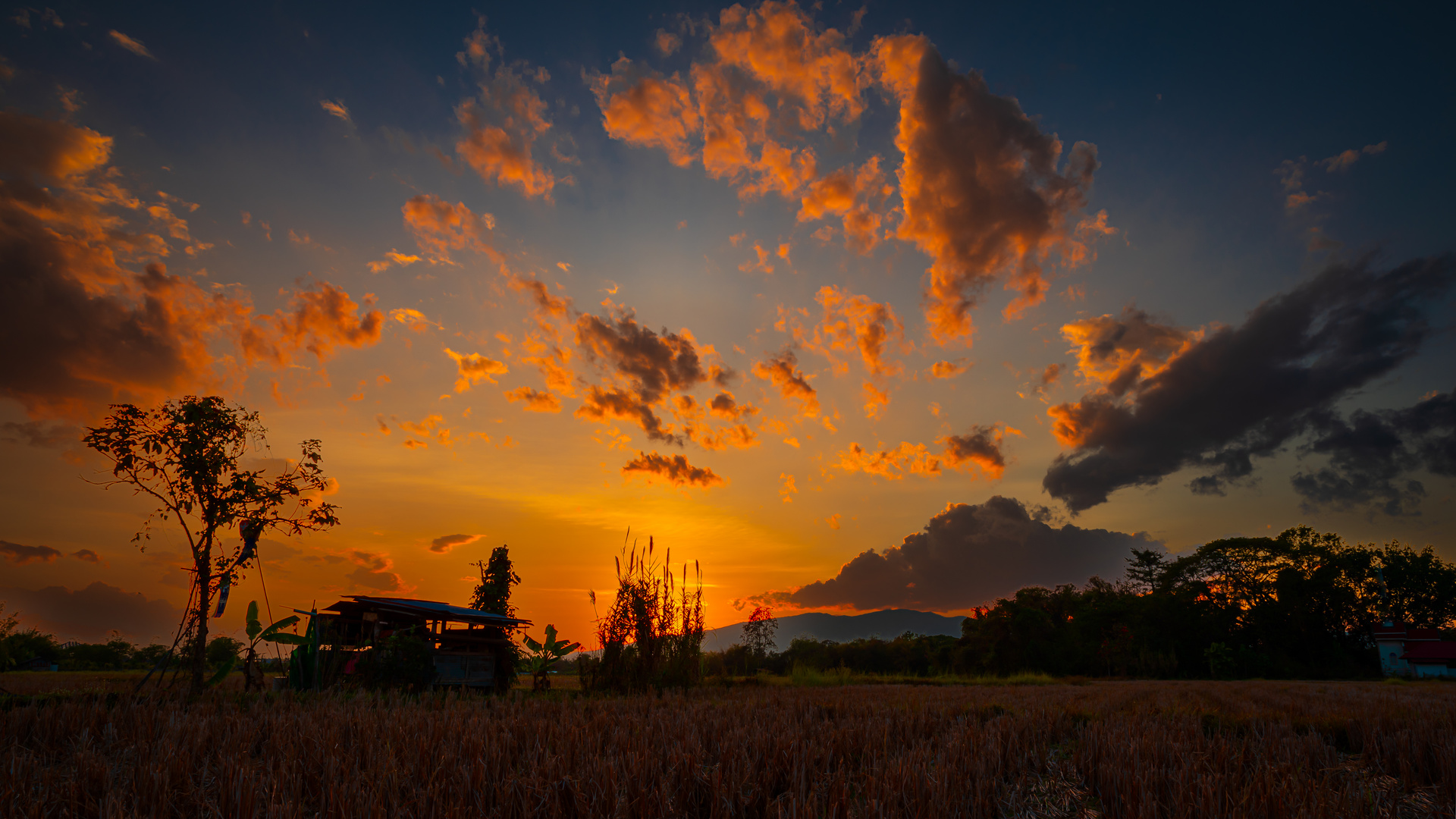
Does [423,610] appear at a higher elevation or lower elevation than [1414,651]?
higher

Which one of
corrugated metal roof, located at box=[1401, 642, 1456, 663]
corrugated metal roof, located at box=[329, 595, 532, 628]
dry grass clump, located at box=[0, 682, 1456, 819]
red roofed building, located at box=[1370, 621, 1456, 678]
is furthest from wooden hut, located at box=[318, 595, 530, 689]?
corrugated metal roof, located at box=[1401, 642, 1456, 663]

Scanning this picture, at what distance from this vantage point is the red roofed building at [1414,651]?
3547 centimetres

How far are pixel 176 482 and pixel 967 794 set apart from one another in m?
15.3

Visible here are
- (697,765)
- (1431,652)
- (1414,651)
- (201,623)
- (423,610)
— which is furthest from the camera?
(1414,651)

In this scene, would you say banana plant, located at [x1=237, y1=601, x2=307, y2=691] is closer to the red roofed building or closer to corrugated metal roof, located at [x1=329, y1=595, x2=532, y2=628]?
corrugated metal roof, located at [x1=329, y1=595, x2=532, y2=628]

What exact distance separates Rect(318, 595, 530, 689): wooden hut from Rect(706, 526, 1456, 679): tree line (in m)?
9.56

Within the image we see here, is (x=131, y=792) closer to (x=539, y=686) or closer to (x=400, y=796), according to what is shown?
(x=400, y=796)

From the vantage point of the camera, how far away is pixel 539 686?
45.3ft

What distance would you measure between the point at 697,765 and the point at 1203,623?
4795 cm

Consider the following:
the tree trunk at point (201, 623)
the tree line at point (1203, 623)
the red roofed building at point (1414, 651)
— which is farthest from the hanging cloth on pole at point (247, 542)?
the red roofed building at point (1414, 651)

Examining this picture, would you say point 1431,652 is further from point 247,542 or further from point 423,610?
point 247,542

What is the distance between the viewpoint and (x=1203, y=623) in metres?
37.5

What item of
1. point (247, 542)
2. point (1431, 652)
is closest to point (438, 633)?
point (247, 542)

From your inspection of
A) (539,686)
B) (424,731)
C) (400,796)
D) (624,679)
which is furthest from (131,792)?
(539,686)
